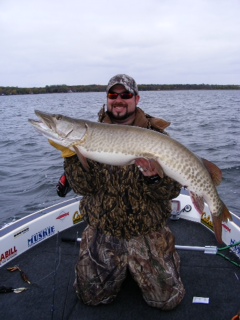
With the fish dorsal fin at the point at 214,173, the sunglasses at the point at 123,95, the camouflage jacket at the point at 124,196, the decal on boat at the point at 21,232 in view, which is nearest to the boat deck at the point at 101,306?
the decal on boat at the point at 21,232

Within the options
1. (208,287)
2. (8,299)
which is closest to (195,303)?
(208,287)

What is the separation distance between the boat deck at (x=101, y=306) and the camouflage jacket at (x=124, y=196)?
807mm

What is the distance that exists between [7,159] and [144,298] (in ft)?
36.5

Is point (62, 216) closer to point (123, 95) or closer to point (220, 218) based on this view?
point (123, 95)

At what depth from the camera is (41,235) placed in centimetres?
507

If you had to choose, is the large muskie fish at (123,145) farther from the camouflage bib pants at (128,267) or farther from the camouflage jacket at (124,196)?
the camouflage bib pants at (128,267)

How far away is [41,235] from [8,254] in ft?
1.96

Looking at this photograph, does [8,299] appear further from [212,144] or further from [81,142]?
[212,144]

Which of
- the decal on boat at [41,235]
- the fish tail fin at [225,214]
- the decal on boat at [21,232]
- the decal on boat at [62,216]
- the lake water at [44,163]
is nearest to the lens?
the fish tail fin at [225,214]

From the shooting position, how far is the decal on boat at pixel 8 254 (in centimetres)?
449

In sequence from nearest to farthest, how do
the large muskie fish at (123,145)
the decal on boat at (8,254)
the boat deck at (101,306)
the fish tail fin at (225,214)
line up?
the large muskie fish at (123,145)
the fish tail fin at (225,214)
the boat deck at (101,306)
the decal on boat at (8,254)

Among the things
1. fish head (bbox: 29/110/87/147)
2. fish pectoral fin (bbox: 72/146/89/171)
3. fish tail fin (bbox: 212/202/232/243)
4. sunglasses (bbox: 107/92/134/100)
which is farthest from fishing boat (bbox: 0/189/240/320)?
sunglasses (bbox: 107/92/134/100)

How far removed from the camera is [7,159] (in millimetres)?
13828

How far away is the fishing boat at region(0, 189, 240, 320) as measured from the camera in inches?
147
